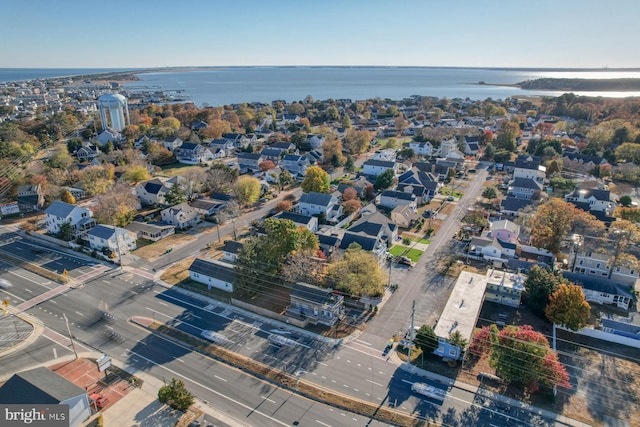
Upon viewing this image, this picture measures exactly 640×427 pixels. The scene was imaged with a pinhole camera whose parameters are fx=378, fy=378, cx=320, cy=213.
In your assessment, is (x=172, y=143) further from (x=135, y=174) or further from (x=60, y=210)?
(x=60, y=210)

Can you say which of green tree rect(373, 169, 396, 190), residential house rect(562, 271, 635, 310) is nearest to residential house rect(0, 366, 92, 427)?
residential house rect(562, 271, 635, 310)

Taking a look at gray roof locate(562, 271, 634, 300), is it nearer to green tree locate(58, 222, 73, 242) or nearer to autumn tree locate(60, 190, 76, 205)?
green tree locate(58, 222, 73, 242)


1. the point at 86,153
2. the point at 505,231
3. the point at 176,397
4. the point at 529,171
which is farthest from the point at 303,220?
the point at 86,153

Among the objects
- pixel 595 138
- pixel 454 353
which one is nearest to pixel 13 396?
pixel 454 353

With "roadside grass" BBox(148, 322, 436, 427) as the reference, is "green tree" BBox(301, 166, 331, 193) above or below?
above

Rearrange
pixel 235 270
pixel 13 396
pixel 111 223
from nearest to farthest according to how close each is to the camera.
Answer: pixel 13 396 → pixel 235 270 → pixel 111 223

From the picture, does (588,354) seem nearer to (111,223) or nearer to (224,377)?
A: (224,377)

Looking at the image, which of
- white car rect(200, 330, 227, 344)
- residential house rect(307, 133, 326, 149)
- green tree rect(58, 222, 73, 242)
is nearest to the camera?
white car rect(200, 330, 227, 344)

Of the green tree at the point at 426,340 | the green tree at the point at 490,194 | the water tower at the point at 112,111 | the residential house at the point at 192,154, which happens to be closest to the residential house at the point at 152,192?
the residential house at the point at 192,154
